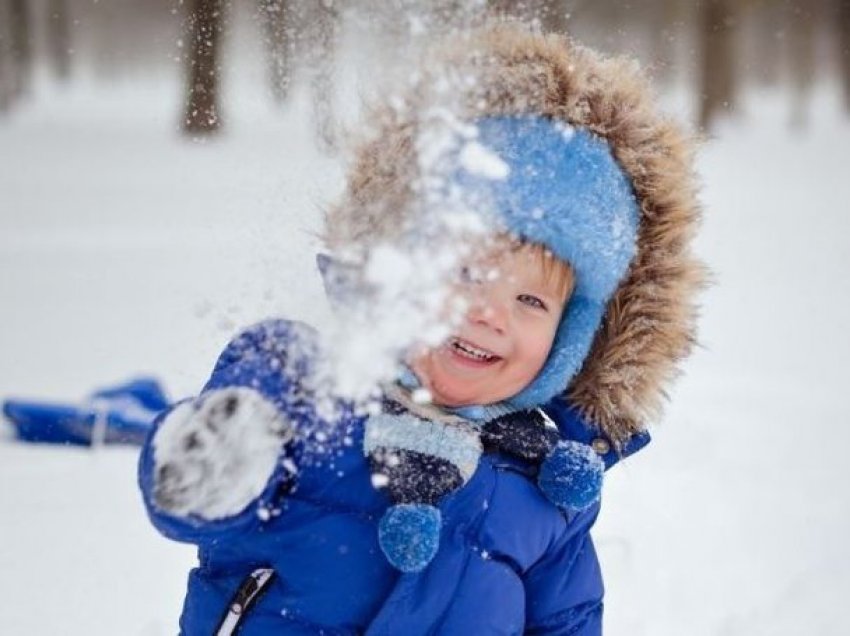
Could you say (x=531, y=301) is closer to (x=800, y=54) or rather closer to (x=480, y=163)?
(x=480, y=163)

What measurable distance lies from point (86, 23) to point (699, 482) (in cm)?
4746

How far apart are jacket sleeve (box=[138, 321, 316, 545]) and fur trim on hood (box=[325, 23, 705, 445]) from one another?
302mm

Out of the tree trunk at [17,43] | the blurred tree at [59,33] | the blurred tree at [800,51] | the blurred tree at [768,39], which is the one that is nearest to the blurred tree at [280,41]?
the blurred tree at [768,39]

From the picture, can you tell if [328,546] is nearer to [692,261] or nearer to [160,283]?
[692,261]

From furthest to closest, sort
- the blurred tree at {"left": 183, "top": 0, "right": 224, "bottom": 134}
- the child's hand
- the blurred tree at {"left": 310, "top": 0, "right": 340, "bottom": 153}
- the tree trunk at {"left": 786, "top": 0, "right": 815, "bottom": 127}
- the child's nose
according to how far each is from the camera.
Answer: the tree trunk at {"left": 786, "top": 0, "right": 815, "bottom": 127}, the blurred tree at {"left": 183, "top": 0, "right": 224, "bottom": 134}, the blurred tree at {"left": 310, "top": 0, "right": 340, "bottom": 153}, the child's nose, the child's hand

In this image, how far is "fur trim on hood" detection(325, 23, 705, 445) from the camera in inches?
69.7

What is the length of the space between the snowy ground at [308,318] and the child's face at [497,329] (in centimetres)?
22

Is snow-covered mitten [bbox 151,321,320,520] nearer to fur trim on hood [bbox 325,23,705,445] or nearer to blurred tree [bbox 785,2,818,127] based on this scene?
fur trim on hood [bbox 325,23,705,445]

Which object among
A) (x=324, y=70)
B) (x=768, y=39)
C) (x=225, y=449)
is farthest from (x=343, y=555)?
(x=768, y=39)

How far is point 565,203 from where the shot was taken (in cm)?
172

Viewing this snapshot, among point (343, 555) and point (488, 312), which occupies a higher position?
point (488, 312)

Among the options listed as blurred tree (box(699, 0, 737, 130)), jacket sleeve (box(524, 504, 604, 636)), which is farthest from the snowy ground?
blurred tree (box(699, 0, 737, 130))

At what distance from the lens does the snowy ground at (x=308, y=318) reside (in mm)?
2543

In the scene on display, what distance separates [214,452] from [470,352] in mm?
515
